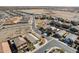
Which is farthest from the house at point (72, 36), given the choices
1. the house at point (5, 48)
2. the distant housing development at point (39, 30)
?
the house at point (5, 48)

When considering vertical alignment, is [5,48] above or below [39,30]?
below

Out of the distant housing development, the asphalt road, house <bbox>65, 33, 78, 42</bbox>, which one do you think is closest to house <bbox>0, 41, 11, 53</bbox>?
the distant housing development

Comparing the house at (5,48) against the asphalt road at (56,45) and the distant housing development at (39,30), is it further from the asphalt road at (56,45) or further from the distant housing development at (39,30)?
the asphalt road at (56,45)

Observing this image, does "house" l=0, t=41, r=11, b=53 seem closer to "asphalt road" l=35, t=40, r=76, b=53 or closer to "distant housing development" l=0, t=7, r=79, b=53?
"distant housing development" l=0, t=7, r=79, b=53

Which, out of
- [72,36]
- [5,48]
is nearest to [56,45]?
[72,36]

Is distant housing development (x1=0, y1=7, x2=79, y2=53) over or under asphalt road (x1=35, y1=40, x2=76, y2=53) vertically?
over

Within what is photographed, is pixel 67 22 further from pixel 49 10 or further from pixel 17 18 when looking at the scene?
pixel 17 18

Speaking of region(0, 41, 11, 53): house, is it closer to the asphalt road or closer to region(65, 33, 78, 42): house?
the asphalt road

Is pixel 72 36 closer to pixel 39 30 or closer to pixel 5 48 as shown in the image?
pixel 39 30

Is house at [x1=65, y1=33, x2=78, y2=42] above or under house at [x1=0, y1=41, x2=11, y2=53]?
above

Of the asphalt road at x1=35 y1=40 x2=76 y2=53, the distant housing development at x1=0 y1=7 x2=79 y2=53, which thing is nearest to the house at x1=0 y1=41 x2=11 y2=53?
the distant housing development at x1=0 y1=7 x2=79 y2=53
